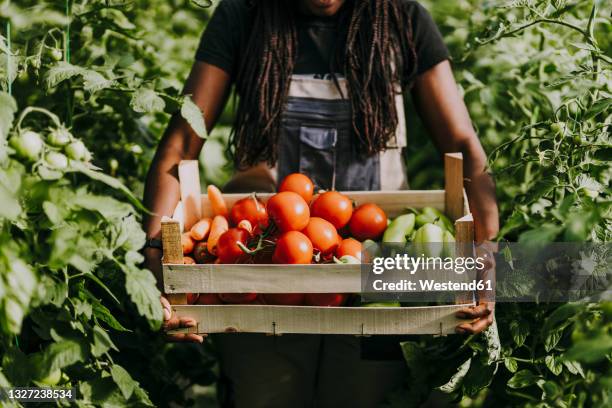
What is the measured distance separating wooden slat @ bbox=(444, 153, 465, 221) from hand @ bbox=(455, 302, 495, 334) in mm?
302

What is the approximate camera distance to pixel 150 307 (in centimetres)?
135

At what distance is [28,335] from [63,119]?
0.77m

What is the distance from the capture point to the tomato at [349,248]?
1731mm

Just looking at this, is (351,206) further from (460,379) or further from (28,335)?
(28,335)

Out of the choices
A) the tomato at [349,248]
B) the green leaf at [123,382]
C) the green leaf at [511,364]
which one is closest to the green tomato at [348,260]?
the tomato at [349,248]

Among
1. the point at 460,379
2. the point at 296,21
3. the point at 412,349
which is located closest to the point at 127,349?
the point at 412,349

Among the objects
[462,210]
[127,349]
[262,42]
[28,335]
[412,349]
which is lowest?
[127,349]

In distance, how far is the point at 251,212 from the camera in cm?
189

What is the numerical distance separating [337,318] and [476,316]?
1.10 ft

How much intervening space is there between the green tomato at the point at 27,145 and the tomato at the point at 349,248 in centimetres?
79

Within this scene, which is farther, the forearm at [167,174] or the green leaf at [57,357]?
the forearm at [167,174]

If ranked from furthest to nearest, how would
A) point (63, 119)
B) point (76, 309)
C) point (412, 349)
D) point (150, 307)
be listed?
point (63, 119) < point (412, 349) < point (76, 309) < point (150, 307)

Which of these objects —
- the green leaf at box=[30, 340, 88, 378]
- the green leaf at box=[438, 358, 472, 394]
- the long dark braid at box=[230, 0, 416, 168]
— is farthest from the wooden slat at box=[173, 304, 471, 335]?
the long dark braid at box=[230, 0, 416, 168]

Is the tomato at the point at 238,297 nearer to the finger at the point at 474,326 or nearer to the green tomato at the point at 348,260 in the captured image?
the green tomato at the point at 348,260
